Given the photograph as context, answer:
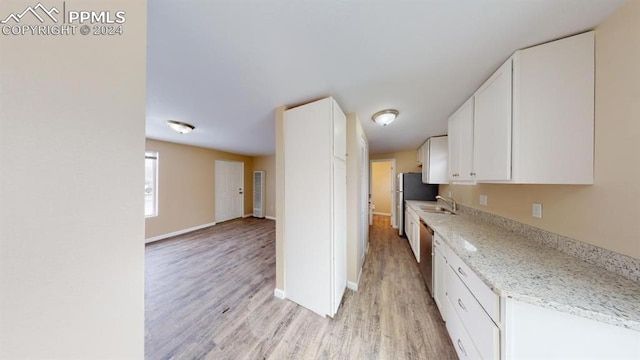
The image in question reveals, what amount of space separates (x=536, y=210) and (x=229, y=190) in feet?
20.0

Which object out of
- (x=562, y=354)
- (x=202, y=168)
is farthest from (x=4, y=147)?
(x=202, y=168)

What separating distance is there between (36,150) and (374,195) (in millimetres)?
6716

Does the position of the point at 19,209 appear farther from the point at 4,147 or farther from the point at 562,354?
the point at 562,354

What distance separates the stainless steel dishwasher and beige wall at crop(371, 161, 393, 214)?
408cm

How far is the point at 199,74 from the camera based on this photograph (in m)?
1.46

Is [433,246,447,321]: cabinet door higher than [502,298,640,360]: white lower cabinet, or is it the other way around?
[502,298,640,360]: white lower cabinet

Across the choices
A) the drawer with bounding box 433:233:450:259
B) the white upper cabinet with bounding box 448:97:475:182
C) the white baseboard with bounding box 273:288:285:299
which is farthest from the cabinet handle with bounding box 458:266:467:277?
the white baseboard with bounding box 273:288:285:299

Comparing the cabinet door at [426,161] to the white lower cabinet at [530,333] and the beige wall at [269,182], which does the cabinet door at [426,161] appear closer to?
the white lower cabinet at [530,333]

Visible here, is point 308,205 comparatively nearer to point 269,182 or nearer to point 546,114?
point 546,114

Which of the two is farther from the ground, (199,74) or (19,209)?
(199,74)

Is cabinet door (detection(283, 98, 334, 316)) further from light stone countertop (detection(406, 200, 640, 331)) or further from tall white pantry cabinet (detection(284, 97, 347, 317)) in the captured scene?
light stone countertop (detection(406, 200, 640, 331))

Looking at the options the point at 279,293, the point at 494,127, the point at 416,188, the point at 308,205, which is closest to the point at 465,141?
the point at 494,127

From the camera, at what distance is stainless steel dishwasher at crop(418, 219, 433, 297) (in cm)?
201

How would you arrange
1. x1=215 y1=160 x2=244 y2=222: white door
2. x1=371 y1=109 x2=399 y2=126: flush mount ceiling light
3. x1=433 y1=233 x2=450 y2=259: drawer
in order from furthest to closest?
x1=215 y1=160 x2=244 y2=222: white door, x1=371 y1=109 x2=399 y2=126: flush mount ceiling light, x1=433 y1=233 x2=450 y2=259: drawer
